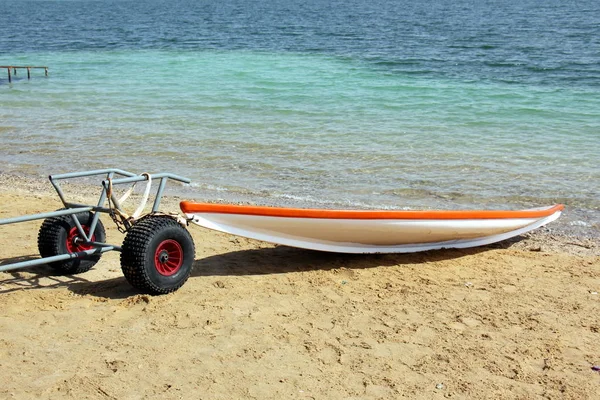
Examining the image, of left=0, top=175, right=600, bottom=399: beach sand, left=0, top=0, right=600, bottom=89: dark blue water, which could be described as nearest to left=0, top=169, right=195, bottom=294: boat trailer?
left=0, top=175, right=600, bottom=399: beach sand

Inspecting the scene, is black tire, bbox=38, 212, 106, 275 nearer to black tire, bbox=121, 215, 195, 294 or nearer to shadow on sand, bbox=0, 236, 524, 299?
shadow on sand, bbox=0, 236, 524, 299

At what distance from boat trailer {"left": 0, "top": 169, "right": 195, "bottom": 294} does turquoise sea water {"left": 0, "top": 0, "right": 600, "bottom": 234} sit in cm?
382

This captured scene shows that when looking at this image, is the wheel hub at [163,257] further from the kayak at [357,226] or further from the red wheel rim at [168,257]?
the kayak at [357,226]

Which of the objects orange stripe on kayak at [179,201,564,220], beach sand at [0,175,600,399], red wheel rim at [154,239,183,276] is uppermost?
orange stripe on kayak at [179,201,564,220]

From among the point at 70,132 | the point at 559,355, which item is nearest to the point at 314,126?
the point at 70,132

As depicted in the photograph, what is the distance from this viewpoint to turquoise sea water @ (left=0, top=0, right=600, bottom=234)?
441 inches

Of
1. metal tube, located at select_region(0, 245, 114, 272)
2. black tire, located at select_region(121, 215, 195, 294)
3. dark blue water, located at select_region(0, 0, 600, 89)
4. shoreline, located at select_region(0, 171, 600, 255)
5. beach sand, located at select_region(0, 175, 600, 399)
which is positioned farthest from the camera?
dark blue water, located at select_region(0, 0, 600, 89)

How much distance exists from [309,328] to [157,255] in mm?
1436

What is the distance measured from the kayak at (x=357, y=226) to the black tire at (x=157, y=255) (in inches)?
10.0

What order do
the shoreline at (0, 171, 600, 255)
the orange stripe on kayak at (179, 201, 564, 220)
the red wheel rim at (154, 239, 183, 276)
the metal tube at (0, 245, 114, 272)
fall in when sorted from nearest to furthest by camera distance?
the metal tube at (0, 245, 114, 272)
the red wheel rim at (154, 239, 183, 276)
the orange stripe on kayak at (179, 201, 564, 220)
the shoreline at (0, 171, 600, 255)

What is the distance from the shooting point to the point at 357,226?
23.1 ft

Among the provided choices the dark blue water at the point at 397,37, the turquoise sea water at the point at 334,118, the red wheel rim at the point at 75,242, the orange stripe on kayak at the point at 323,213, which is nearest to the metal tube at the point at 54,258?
the red wheel rim at the point at 75,242

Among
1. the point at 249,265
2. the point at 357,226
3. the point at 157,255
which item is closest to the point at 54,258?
the point at 157,255

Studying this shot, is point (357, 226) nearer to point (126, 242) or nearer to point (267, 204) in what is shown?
point (126, 242)
